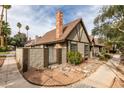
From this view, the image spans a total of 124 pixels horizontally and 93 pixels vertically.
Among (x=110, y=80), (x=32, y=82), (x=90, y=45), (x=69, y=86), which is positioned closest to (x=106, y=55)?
(x=90, y=45)

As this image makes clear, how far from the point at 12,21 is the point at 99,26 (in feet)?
15.5

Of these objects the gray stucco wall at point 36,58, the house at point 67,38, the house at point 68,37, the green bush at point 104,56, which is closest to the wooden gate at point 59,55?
the house at point 67,38

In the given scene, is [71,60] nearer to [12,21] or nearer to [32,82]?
[32,82]

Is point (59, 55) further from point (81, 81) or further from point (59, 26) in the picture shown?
point (81, 81)

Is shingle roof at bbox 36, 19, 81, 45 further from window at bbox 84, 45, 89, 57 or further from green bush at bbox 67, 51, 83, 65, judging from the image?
window at bbox 84, 45, 89, 57

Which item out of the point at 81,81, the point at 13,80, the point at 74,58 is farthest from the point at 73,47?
the point at 13,80

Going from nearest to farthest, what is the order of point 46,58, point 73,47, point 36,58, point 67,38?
point 36,58, point 46,58, point 67,38, point 73,47

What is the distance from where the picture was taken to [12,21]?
6059mm

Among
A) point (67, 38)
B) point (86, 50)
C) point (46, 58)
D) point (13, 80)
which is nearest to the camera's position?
point (13, 80)

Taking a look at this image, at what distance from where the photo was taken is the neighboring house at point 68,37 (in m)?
8.07

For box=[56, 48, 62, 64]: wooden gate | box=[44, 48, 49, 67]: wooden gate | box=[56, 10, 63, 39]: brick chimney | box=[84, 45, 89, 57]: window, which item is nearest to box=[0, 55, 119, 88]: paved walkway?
box=[44, 48, 49, 67]: wooden gate

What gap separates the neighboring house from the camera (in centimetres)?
807

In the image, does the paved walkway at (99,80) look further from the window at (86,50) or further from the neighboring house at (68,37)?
the window at (86,50)

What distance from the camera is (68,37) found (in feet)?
27.7
